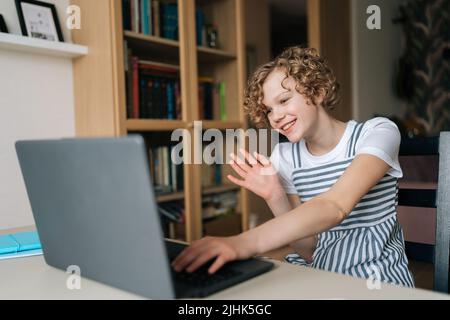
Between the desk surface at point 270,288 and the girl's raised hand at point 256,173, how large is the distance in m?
0.30

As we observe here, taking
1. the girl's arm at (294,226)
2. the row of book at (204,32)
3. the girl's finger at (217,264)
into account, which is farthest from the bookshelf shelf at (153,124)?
the girl's finger at (217,264)

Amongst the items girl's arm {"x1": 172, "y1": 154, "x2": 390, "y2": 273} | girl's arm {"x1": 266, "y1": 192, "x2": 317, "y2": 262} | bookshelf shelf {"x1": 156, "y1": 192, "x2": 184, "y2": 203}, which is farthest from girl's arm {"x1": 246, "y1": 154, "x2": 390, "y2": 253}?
bookshelf shelf {"x1": 156, "y1": 192, "x2": 184, "y2": 203}

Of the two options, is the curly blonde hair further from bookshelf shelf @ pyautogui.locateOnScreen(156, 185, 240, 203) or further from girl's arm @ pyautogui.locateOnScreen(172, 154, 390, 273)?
bookshelf shelf @ pyautogui.locateOnScreen(156, 185, 240, 203)

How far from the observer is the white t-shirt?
36.5 inches

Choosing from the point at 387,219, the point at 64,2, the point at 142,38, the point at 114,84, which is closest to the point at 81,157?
the point at 387,219

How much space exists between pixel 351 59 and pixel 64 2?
7.24 ft

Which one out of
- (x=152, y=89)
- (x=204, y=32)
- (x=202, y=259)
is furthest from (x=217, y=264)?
(x=204, y=32)

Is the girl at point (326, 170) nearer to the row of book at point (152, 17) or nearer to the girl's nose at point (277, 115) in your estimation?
the girl's nose at point (277, 115)

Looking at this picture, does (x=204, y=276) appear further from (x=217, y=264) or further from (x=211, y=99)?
(x=211, y=99)

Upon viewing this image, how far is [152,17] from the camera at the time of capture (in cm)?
199

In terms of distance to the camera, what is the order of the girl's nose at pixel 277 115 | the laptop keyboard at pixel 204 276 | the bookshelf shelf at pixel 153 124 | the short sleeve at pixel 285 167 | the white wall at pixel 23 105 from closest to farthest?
the laptop keyboard at pixel 204 276 < the girl's nose at pixel 277 115 < the short sleeve at pixel 285 167 < the white wall at pixel 23 105 < the bookshelf shelf at pixel 153 124

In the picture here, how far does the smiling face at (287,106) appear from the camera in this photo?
1.11 metres

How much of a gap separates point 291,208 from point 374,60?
290cm

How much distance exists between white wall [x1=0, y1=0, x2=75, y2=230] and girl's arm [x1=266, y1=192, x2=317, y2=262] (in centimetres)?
115
